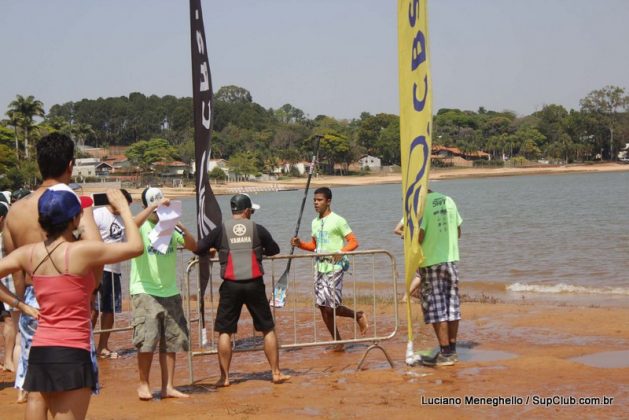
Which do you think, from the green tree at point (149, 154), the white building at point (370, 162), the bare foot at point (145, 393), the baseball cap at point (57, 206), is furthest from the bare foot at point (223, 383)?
the white building at point (370, 162)

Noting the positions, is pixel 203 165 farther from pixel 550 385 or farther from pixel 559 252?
pixel 559 252

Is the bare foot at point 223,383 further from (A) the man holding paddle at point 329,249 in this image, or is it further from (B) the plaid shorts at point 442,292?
(B) the plaid shorts at point 442,292

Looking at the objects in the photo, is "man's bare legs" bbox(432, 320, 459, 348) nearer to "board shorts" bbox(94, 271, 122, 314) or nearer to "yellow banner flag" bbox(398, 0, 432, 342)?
"yellow banner flag" bbox(398, 0, 432, 342)

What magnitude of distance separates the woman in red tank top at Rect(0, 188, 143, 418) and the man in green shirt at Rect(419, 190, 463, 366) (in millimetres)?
4206

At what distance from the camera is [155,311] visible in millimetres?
6973

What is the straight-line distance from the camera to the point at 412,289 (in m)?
7.90

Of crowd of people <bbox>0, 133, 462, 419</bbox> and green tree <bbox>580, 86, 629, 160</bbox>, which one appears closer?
crowd of people <bbox>0, 133, 462, 419</bbox>

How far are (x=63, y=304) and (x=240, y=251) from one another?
3.18 metres

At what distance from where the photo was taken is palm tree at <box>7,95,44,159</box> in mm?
82812

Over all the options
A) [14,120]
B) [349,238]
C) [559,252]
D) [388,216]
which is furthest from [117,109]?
[349,238]

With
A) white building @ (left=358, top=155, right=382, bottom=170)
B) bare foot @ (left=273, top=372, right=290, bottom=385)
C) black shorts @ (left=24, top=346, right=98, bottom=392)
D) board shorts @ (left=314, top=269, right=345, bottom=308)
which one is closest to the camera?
black shorts @ (left=24, top=346, right=98, bottom=392)

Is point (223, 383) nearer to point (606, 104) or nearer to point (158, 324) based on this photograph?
point (158, 324)

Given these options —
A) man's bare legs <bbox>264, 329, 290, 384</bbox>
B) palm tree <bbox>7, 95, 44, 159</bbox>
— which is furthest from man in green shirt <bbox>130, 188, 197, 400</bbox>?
palm tree <bbox>7, 95, 44, 159</bbox>

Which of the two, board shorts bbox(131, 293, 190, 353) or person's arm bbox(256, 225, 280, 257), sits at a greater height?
person's arm bbox(256, 225, 280, 257)
